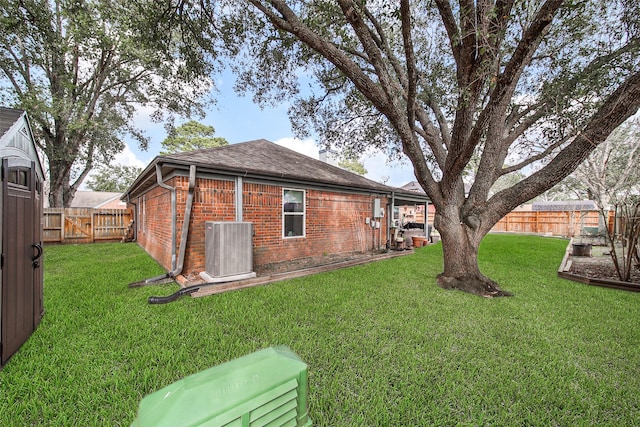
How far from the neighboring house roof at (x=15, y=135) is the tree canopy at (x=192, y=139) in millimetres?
20195

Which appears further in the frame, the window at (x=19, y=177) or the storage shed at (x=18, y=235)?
the window at (x=19, y=177)

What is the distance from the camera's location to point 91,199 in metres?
30.3

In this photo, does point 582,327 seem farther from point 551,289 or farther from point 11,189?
point 11,189

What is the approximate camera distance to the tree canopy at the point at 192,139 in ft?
70.8

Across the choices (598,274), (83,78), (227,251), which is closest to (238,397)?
(227,251)

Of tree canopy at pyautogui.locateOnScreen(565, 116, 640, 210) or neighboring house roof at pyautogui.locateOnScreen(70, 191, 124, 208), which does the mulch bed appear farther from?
neighboring house roof at pyautogui.locateOnScreen(70, 191, 124, 208)

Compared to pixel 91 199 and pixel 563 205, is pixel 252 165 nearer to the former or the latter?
pixel 91 199

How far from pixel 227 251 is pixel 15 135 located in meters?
3.25

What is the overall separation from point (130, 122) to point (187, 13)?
12.4 metres

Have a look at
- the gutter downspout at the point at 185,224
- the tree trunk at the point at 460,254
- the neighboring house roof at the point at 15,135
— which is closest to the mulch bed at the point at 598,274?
the tree trunk at the point at 460,254

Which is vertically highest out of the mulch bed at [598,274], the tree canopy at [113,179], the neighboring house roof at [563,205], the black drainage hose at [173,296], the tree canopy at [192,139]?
the tree canopy at [192,139]

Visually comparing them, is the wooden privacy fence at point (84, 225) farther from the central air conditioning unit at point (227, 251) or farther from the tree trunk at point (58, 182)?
the central air conditioning unit at point (227, 251)

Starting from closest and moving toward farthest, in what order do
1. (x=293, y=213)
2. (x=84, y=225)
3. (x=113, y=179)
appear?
(x=293, y=213), (x=84, y=225), (x=113, y=179)

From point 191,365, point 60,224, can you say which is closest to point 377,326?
point 191,365
